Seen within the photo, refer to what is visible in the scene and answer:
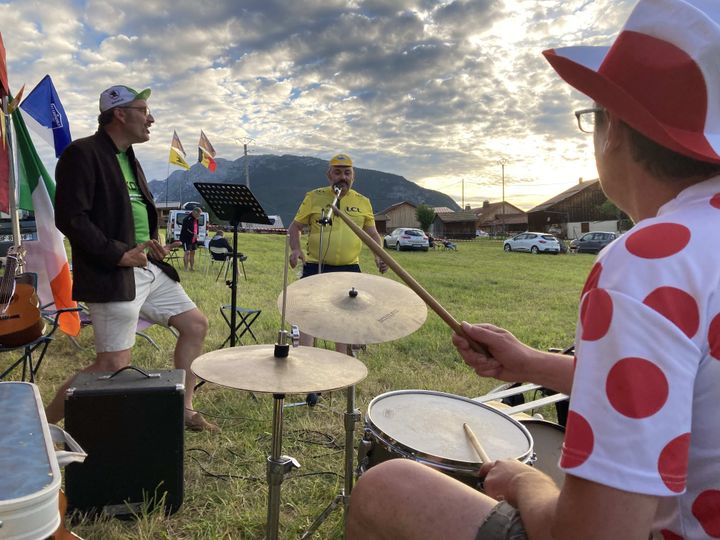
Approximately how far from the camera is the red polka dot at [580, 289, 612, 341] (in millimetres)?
806

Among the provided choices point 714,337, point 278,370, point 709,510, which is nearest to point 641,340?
point 714,337

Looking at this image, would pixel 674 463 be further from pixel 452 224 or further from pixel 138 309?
pixel 452 224

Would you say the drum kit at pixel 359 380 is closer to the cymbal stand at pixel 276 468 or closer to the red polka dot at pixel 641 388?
the cymbal stand at pixel 276 468

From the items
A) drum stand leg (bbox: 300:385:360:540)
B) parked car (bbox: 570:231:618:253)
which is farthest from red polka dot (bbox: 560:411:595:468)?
parked car (bbox: 570:231:618:253)

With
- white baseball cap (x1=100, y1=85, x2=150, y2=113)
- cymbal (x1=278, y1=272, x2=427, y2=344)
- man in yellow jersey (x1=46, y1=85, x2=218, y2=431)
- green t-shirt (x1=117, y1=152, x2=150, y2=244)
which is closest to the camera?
cymbal (x1=278, y1=272, x2=427, y2=344)

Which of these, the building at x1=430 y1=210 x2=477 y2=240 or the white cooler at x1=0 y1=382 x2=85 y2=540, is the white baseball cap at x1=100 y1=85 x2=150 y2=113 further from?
the building at x1=430 y1=210 x2=477 y2=240

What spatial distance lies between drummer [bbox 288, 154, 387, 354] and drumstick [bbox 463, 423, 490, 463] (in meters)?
2.99

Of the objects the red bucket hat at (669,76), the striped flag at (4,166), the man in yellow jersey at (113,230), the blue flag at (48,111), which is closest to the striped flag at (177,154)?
the blue flag at (48,111)

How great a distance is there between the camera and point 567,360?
1.52 m

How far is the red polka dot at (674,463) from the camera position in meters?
0.77

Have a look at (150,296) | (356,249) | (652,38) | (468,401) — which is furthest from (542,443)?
(356,249)

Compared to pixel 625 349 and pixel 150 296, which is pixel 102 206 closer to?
pixel 150 296

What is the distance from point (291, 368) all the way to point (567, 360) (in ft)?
3.50

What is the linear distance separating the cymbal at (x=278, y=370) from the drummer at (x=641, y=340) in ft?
2.59
